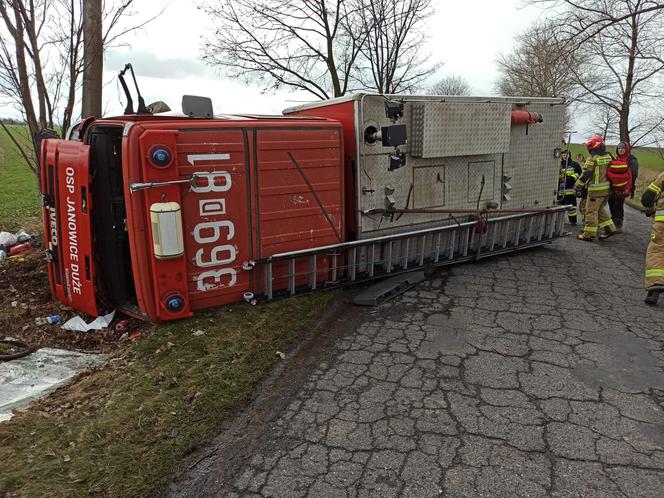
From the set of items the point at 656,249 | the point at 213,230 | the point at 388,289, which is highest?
the point at 213,230

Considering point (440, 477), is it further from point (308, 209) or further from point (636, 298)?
point (636, 298)

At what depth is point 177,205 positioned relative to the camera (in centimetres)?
408


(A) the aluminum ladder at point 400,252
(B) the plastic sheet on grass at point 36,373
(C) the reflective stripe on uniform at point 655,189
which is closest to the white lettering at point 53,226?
(B) the plastic sheet on grass at point 36,373

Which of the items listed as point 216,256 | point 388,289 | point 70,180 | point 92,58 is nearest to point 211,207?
point 216,256

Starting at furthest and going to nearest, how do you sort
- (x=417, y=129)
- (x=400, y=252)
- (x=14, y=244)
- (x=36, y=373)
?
(x=14, y=244) → (x=400, y=252) → (x=417, y=129) → (x=36, y=373)

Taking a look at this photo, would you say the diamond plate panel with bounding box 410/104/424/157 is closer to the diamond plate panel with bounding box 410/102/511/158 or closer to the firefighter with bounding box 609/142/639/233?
the diamond plate panel with bounding box 410/102/511/158

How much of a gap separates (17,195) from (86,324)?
1362 centimetres

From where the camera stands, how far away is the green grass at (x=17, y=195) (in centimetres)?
Answer: 893

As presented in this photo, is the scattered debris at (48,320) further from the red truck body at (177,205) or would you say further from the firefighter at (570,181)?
the firefighter at (570,181)

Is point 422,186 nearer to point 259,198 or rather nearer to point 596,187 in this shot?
point 259,198

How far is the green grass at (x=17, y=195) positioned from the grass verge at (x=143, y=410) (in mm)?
4784

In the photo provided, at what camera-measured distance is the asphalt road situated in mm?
2574

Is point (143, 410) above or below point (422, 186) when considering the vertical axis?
below

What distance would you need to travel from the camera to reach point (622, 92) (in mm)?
21391
